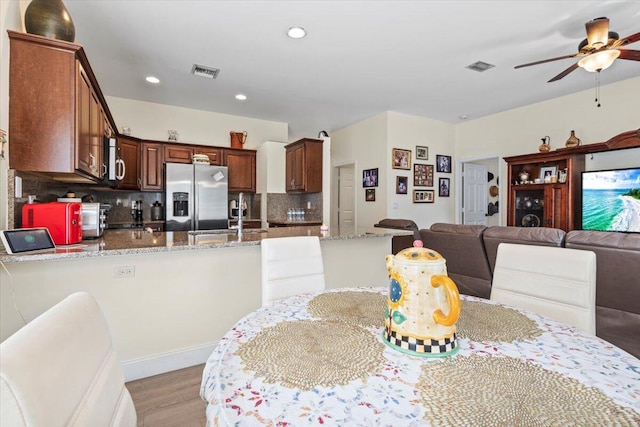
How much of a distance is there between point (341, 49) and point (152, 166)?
131 inches

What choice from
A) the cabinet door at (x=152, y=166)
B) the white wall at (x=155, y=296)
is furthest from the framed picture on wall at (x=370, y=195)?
the white wall at (x=155, y=296)

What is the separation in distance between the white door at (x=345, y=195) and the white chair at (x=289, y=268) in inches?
201

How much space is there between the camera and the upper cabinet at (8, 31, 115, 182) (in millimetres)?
1860

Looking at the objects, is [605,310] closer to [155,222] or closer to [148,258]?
[148,258]

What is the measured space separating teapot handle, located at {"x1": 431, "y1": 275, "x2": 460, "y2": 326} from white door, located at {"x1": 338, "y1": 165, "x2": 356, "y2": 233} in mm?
6004

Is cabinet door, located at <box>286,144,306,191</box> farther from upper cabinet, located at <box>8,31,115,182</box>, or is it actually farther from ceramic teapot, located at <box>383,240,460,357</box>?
ceramic teapot, located at <box>383,240,460,357</box>

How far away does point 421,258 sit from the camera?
837 millimetres

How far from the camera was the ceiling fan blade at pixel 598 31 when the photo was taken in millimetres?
2570

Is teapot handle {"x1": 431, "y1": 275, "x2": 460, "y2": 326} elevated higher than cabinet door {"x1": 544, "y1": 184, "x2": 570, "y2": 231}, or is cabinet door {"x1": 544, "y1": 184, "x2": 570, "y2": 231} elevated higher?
cabinet door {"x1": 544, "y1": 184, "x2": 570, "y2": 231}

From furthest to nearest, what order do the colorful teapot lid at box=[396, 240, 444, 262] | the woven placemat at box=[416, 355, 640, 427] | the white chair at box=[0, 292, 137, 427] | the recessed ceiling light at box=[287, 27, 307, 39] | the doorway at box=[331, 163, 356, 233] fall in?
the doorway at box=[331, 163, 356, 233] < the recessed ceiling light at box=[287, 27, 307, 39] < the colorful teapot lid at box=[396, 240, 444, 262] < the woven placemat at box=[416, 355, 640, 427] < the white chair at box=[0, 292, 137, 427]

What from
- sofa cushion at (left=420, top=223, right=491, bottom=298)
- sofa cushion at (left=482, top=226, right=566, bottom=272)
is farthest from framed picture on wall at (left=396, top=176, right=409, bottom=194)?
sofa cushion at (left=482, top=226, right=566, bottom=272)

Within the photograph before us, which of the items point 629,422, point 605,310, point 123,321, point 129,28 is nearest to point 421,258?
point 629,422

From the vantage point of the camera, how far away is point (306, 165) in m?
5.08

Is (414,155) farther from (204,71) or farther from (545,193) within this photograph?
(204,71)
